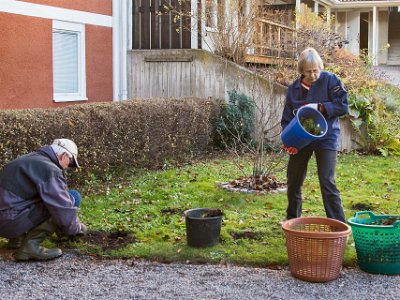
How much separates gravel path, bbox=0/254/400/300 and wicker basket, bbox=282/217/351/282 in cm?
8

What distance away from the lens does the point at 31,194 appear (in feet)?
18.2

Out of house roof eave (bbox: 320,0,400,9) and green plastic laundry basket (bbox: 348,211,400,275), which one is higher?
house roof eave (bbox: 320,0,400,9)

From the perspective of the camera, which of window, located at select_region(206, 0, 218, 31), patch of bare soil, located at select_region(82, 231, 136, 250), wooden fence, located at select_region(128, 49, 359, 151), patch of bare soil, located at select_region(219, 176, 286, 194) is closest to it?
patch of bare soil, located at select_region(82, 231, 136, 250)

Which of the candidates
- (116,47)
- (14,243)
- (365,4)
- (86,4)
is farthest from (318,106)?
(365,4)

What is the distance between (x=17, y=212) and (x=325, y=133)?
113 inches

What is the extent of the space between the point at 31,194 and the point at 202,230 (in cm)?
159

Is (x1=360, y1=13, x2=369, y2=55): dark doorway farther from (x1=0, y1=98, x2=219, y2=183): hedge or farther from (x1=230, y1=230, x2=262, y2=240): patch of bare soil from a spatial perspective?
(x1=230, y1=230, x2=262, y2=240): patch of bare soil

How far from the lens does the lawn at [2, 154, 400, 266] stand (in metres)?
5.92

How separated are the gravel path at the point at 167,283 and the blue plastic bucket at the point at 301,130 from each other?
1185mm

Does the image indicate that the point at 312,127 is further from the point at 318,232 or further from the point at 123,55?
the point at 123,55

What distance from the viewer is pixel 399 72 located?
87.8 ft

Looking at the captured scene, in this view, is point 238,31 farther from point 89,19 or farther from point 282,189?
point 282,189

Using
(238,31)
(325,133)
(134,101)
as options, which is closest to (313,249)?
(325,133)

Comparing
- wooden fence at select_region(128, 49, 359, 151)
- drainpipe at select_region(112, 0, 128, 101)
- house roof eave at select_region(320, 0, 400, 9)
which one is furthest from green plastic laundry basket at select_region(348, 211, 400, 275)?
house roof eave at select_region(320, 0, 400, 9)
